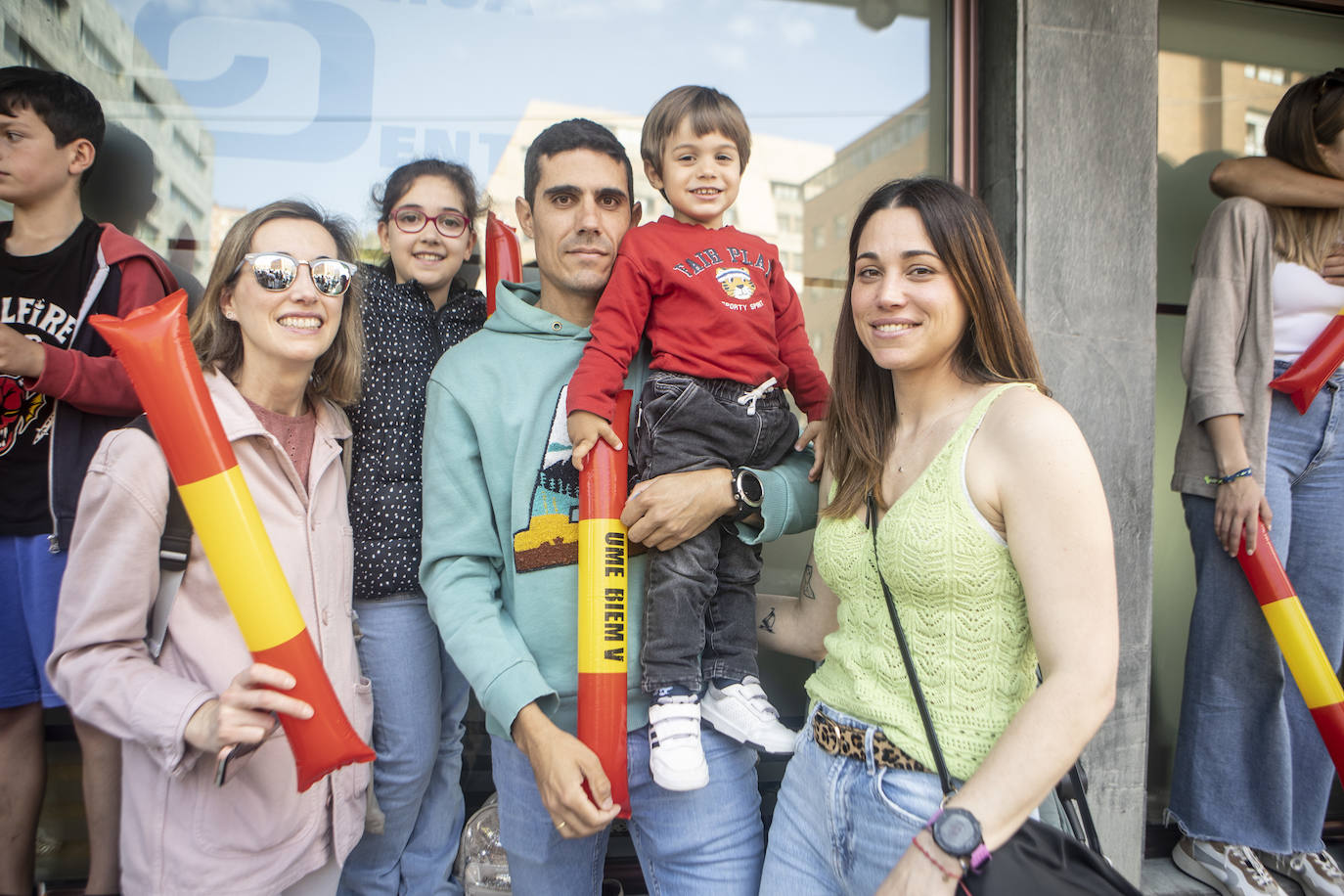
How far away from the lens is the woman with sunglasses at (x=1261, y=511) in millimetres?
2891

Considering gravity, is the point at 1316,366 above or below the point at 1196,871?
above

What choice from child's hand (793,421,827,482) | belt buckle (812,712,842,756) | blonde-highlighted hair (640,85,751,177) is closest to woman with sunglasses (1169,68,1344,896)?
child's hand (793,421,827,482)

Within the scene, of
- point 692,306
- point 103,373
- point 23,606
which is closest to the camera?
point 692,306

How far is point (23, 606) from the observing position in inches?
98.4

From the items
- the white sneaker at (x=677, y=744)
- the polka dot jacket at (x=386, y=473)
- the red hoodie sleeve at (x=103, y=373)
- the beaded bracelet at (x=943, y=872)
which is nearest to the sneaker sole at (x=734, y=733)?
the white sneaker at (x=677, y=744)

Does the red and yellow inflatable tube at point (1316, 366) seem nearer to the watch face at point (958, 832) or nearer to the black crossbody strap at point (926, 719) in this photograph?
the black crossbody strap at point (926, 719)

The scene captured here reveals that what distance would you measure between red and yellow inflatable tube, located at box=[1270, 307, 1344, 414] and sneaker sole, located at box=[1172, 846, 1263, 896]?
1.81 m

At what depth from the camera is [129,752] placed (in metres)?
1.71

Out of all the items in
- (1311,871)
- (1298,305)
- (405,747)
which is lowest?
(1311,871)

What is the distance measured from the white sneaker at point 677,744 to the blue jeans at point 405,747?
95 cm

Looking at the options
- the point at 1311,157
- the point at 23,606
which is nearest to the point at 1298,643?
the point at 1311,157

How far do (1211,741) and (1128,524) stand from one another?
884 mm

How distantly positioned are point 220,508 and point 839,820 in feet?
4.41

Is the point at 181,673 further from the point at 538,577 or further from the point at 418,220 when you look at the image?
the point at 418,220
